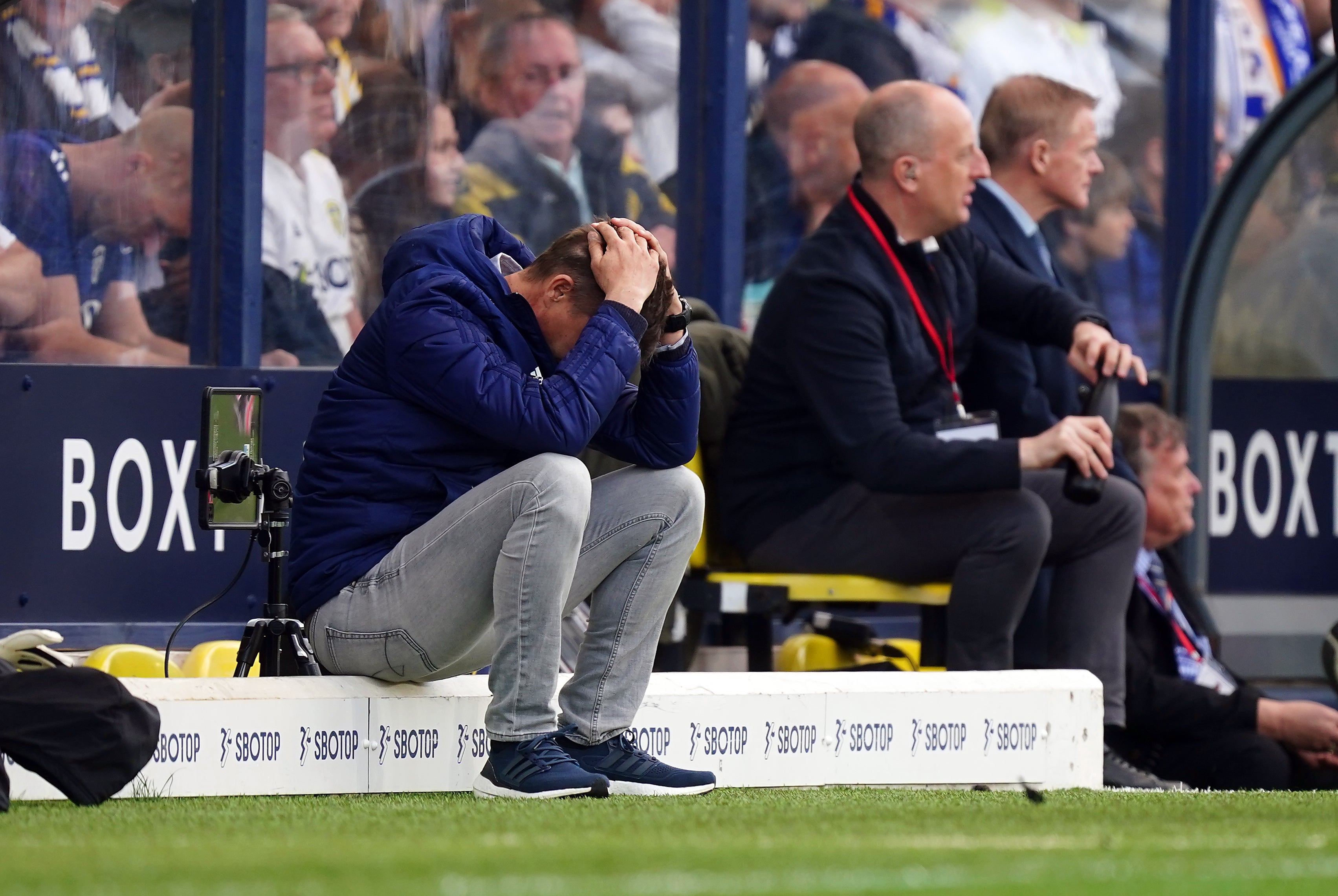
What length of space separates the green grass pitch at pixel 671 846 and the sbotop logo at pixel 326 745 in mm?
94

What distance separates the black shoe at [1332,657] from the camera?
6219mm

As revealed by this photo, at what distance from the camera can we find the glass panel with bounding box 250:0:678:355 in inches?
276

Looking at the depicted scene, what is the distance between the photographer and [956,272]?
21.4 feet

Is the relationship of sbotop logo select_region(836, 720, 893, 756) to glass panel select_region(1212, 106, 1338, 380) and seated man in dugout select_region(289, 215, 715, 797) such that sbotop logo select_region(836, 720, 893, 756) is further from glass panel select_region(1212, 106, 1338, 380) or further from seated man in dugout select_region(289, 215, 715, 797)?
glass panel select_region(1212, 106, 1338, 380)

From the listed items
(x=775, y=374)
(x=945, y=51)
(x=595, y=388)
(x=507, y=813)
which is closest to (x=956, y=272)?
(x=775, y=374)

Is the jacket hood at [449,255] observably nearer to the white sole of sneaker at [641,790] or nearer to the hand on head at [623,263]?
the hand on head at [623,263]

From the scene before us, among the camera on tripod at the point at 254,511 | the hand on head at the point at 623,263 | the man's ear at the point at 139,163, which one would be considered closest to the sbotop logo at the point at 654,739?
the camera on tripod at the point at 254,511

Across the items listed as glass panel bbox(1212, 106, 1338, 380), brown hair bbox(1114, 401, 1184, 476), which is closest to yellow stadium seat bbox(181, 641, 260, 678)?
brown hair bbox(1114, 401, 1184, 476)

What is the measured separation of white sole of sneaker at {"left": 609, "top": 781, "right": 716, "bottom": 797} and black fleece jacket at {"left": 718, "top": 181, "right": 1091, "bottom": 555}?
5.38 ft

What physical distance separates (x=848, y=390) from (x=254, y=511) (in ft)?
5.36

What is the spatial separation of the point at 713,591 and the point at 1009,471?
2.83 feet

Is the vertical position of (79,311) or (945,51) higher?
(945,51)

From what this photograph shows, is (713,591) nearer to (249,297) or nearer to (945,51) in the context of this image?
(249,297)

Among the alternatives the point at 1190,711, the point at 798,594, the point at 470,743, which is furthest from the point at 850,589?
the point at 470,743
